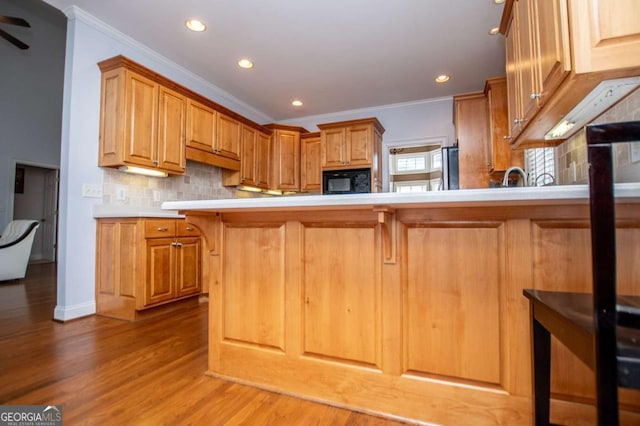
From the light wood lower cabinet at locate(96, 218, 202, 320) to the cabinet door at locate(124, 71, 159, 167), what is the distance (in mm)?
634

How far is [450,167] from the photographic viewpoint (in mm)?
3703

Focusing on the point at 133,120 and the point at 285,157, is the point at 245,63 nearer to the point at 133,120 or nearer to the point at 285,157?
the point at 133,120

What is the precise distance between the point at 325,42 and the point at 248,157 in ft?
6.50

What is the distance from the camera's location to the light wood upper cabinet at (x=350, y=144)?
177 inches

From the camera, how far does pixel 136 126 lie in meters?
2.83

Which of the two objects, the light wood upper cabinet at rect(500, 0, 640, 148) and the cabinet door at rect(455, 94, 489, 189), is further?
the cabinet door at rect(455, 94, 489, 189)

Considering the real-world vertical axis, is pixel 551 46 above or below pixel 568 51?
above

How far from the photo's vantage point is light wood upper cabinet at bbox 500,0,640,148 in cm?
114

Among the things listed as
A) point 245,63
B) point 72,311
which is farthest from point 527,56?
point 72,311

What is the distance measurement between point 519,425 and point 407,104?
14.7 ft
